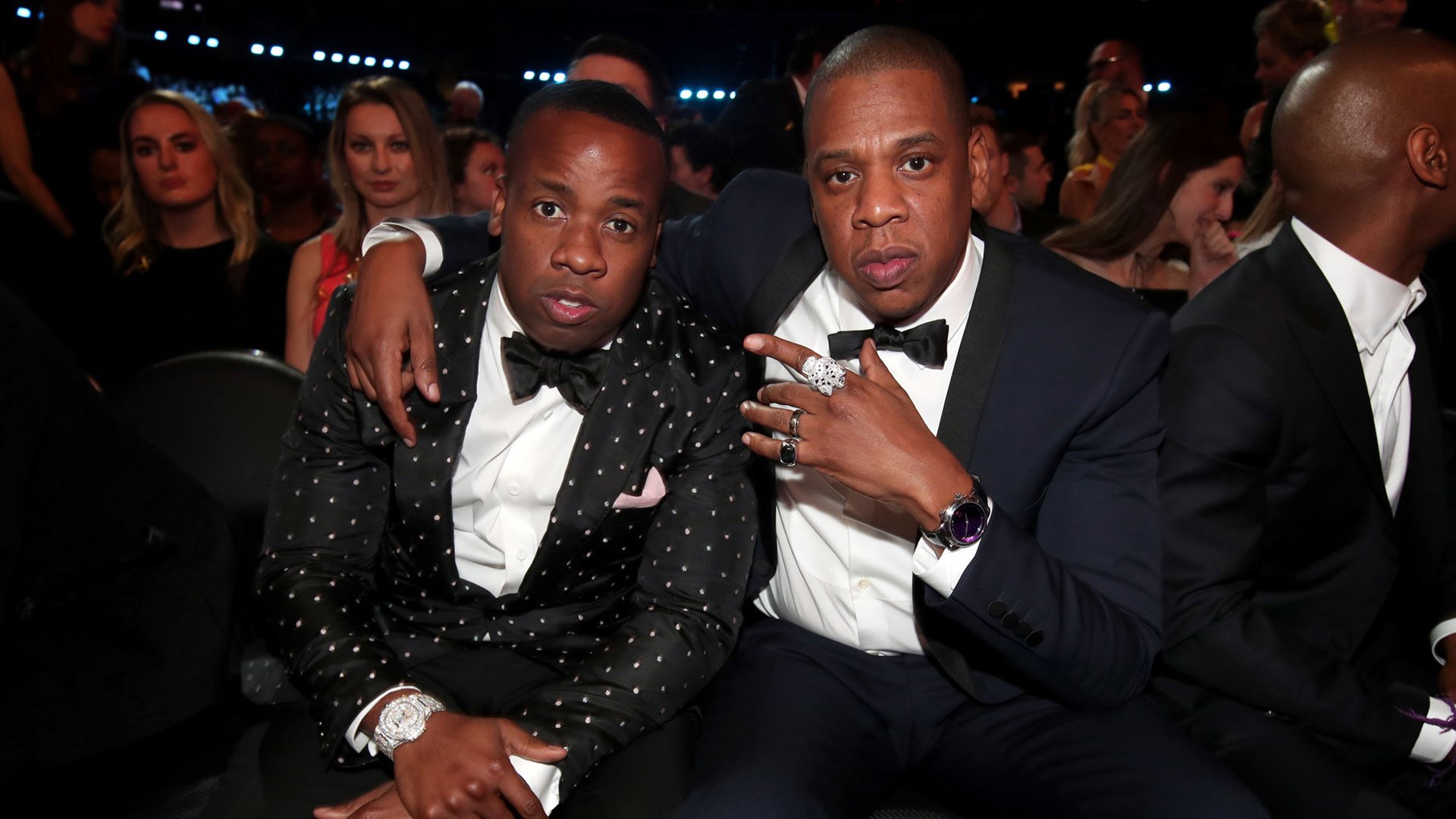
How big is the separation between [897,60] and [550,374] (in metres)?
0.79

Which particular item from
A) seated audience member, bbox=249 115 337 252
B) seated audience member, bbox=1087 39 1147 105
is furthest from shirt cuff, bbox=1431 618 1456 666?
seated audience member, bbox=249 115 337 252

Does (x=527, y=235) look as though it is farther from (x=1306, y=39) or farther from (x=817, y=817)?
(x=1306, y=39)

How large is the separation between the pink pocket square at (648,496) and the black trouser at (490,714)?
33 centimetres

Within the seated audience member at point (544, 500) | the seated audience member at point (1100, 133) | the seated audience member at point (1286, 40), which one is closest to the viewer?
the seated audience member at point (544, 500)

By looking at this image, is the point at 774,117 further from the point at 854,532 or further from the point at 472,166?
the point at 854,532

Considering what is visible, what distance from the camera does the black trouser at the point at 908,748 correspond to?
1.54m

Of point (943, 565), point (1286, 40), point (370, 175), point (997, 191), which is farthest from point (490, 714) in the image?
point (1286, 40)

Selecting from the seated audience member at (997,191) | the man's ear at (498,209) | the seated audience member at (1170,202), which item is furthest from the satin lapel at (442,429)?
the seated audience member at (1170,202)

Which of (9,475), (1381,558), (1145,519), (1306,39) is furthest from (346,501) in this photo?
(1306,39)

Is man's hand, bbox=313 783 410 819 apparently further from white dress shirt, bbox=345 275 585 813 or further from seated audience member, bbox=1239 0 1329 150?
seated audience member, bbox=1239 0 1329 150

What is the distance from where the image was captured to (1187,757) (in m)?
1.60

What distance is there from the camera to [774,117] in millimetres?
4645

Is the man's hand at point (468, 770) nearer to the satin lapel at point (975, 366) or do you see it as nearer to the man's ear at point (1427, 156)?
the satin lapel at point (975, 366)

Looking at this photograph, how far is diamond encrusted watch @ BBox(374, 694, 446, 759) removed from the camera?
158 cm
